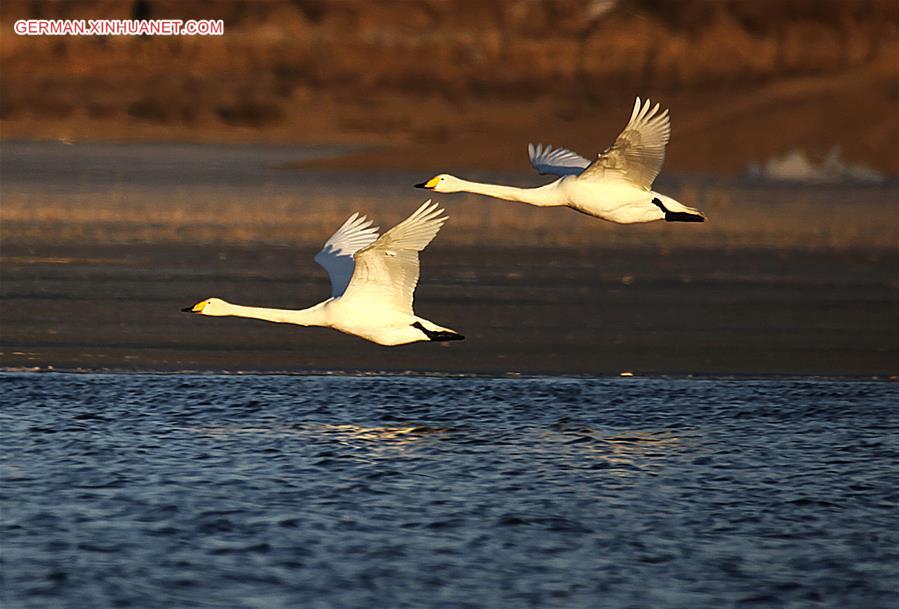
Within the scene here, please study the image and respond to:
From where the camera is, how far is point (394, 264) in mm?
14781

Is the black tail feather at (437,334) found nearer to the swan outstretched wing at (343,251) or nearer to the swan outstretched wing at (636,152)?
the swan outstretched wing at (343,251)

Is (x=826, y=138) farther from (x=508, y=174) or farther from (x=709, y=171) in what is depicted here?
(x=508, y=174)

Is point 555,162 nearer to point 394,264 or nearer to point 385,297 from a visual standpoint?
point 385,297

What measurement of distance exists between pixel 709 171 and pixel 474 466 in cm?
4964

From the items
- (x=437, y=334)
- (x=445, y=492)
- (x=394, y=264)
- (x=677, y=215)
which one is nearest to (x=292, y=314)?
(x=394, y=264)

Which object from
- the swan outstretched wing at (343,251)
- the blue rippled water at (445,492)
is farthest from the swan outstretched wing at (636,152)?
the swan outstretched wing at (343,251)

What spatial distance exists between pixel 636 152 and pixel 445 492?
171 inches

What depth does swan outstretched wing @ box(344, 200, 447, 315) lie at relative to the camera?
14508 millimetres

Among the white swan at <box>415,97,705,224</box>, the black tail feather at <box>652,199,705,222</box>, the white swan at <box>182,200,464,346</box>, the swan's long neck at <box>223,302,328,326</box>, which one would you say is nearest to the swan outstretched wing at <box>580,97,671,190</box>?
the white swan at <box>415,97,705,224</box>

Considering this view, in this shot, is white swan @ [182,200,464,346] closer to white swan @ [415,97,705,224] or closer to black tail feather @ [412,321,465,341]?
black tail feather @ [412,321,465,341]

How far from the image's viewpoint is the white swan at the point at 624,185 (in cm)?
1587

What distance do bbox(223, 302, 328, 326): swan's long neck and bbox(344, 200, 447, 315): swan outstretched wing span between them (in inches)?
10.9

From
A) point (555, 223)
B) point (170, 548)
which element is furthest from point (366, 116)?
point (170, 548)

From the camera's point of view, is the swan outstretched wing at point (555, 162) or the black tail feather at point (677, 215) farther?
the swan outstretched wing at point (555, 162)
